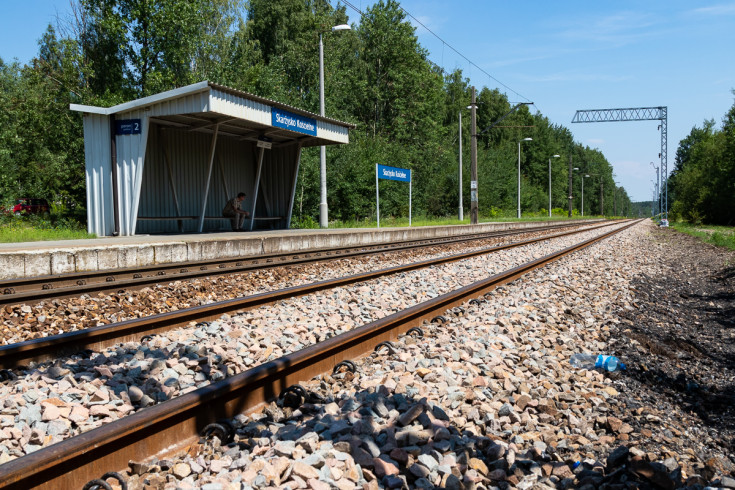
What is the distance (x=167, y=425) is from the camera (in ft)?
9.57

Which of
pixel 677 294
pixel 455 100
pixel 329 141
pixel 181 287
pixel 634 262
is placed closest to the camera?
pixel 181 287

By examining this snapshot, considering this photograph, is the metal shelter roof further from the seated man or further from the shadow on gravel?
the shadow on gravel

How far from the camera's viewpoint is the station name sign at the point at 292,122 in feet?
54.8

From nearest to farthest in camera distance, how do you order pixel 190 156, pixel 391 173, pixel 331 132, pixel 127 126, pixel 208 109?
pixel 208 109 → pixel 127 126 → pixel 190 156 → pixel 331 132 → pixel 391 173

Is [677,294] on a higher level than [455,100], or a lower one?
lower

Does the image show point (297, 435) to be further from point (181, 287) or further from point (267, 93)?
point (267, 93)

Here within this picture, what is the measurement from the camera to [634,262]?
13.9m

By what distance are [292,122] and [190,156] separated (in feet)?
12.9

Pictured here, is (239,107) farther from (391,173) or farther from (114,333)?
(114,333)

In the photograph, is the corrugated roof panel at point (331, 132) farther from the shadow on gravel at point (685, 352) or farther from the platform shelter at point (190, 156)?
the shadow on gravel at point (685, 352)

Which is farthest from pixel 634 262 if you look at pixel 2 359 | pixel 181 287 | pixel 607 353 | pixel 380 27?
pixel 380 27

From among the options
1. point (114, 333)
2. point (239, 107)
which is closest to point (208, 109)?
point (239, 107)

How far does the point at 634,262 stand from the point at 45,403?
13707 millimetres

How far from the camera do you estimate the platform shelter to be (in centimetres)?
1478
